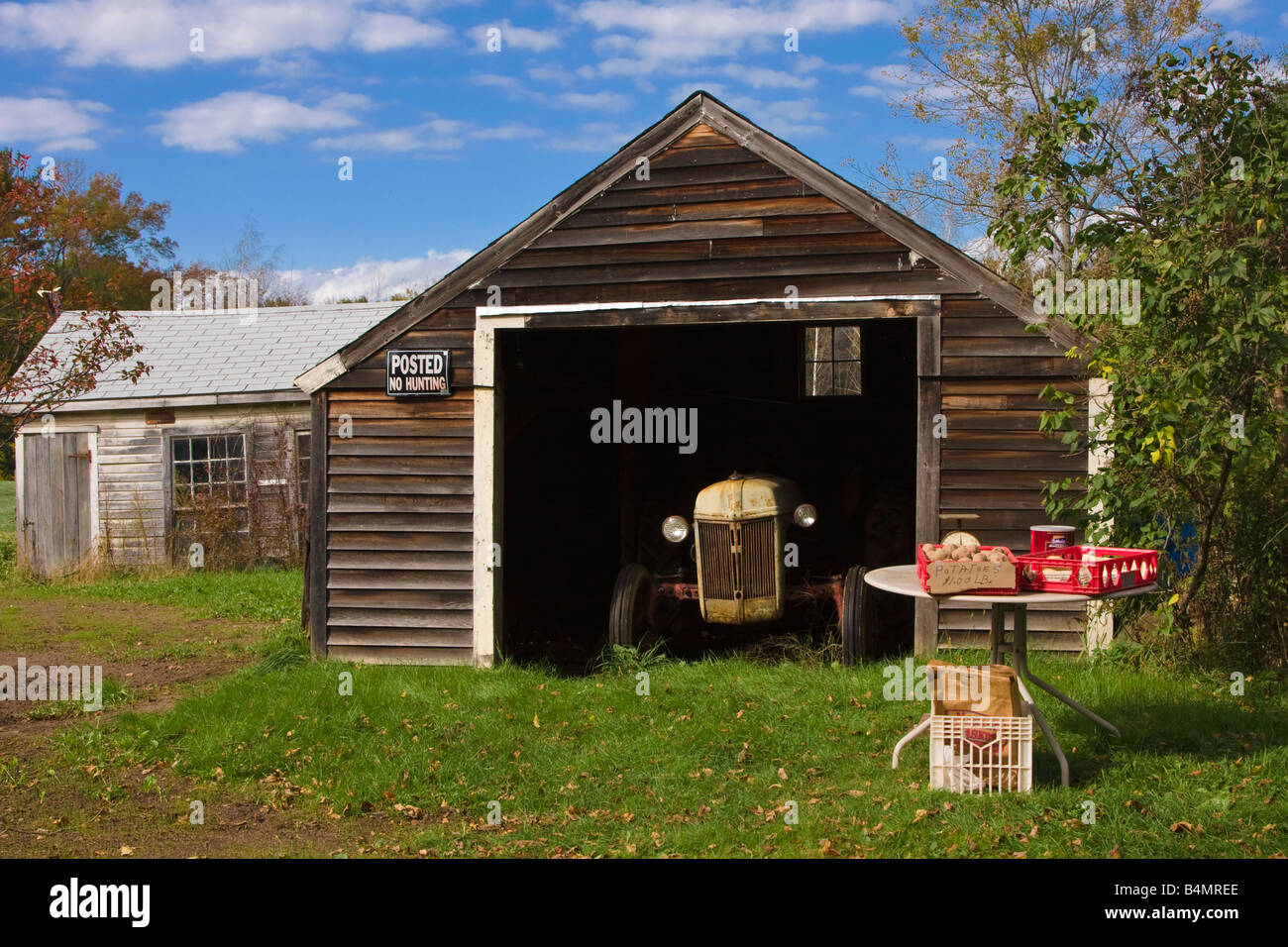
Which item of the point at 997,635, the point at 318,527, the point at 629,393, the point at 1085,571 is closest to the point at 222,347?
the point at 629,393

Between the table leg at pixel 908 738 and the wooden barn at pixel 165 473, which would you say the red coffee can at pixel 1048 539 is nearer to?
the table leg at pixel 908 738

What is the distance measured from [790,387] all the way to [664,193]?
4.68 m

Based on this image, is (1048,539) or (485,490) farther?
(485,490)

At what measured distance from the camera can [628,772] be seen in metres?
6.63

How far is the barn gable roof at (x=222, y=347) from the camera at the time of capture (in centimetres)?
1714

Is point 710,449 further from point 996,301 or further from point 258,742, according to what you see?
point 258,742

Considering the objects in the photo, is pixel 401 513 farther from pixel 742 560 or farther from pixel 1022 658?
pixel 1022 658

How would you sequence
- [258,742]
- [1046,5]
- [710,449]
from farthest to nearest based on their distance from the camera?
1. [1046,5]
2. [710,449]
3. [258,742]

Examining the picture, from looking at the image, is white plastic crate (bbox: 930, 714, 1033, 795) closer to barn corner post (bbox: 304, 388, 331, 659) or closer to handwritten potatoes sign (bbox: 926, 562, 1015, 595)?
handwritten potatoes sign (bbox: 926, 562, 1015, 595)

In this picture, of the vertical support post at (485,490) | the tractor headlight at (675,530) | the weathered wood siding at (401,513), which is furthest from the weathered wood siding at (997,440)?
the weathered wood siding at (401,513)

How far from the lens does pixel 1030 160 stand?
8.10 meters

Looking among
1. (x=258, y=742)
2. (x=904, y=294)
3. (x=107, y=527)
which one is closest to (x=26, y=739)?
(x=258, y=742)

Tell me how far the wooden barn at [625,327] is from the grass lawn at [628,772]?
79cm

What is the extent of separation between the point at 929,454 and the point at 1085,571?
304 cm
